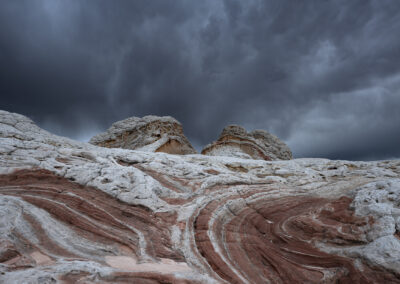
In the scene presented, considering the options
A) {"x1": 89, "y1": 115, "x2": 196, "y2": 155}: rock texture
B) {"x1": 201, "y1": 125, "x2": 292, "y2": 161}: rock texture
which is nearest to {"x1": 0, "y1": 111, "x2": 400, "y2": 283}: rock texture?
{"x1": 89, "y1": 115, "x2": 196, "y2": 155}: rock texture

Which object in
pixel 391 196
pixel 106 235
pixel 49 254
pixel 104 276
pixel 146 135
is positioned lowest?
pixel 104 276

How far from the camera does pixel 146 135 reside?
30750 millimetres

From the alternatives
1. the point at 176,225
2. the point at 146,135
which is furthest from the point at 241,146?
the point at 176,225

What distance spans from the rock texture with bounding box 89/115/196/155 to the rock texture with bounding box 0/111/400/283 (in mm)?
18243

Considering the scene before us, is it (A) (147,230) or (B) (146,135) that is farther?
(B) (146,135)

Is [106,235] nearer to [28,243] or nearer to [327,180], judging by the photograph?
[28,243]

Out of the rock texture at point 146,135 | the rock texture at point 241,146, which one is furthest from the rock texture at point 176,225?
the rock texture at point 241,146

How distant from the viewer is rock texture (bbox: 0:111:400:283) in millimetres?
5328

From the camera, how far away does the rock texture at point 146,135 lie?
30344 mm

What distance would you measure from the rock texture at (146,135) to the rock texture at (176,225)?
18243mm

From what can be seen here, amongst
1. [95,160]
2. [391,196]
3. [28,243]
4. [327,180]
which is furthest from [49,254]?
[327,180]

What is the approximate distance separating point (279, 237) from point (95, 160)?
966cm

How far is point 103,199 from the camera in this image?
8180mm

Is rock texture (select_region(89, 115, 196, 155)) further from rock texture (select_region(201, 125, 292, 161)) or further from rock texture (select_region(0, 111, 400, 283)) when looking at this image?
rock texture (select_region(0, 111, 400, 283))
